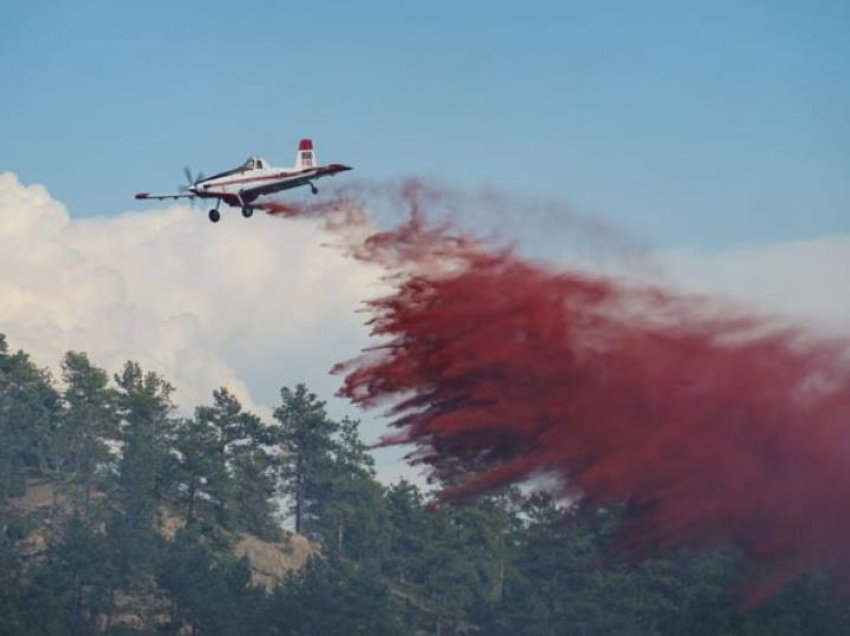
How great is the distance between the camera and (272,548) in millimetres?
168500

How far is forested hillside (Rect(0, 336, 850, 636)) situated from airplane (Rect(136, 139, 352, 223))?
24750 mm

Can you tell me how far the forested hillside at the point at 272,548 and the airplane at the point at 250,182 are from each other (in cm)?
2475

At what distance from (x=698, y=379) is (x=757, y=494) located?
4326 millimetres

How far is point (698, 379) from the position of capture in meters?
Result: 60.0

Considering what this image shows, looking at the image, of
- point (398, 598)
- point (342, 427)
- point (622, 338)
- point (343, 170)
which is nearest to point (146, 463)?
point (342, 427)

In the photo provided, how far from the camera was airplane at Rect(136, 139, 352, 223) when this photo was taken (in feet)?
239

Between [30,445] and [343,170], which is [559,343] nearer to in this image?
[343,170]

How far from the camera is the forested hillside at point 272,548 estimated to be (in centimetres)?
11906

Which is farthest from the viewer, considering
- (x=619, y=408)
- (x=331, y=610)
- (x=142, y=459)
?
(x=142, y=459)

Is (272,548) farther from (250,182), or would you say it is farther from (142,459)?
(250,182)

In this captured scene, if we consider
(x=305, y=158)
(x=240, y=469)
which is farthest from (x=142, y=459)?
(x=305, y=158)

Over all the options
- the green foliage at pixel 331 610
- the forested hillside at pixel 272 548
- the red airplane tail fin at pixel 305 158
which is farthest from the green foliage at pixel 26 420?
the red airplane tail fin at pixel 305 158

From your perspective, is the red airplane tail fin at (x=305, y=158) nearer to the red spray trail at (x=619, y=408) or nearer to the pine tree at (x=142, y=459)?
the red spray trail at (x=619, y=408)

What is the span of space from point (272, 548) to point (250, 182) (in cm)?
9921
